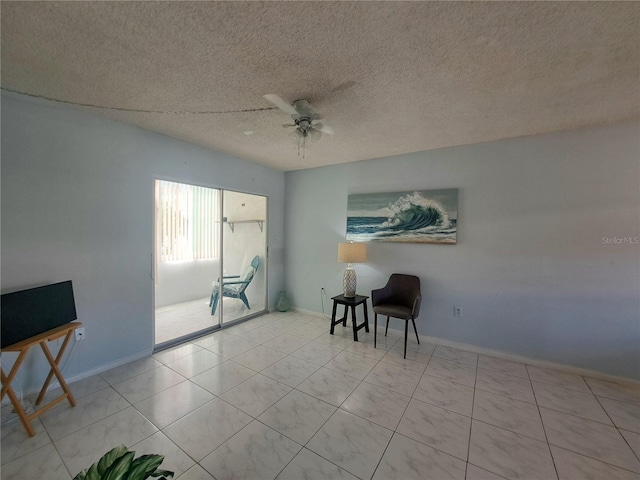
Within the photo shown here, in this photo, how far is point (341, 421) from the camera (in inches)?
73.7

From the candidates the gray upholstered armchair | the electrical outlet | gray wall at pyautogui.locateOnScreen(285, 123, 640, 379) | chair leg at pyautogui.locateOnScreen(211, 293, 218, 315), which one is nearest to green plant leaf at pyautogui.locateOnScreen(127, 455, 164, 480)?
the electrical outlet

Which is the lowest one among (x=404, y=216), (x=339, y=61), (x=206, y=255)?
(x=206, y=255)

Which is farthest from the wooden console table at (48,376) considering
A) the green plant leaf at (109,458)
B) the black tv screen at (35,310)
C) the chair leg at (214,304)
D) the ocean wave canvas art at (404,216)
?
the ocean wave canvas art at (404,216)

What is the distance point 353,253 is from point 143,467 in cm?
288

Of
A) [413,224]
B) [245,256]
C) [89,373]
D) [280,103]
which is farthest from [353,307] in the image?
[89,373]

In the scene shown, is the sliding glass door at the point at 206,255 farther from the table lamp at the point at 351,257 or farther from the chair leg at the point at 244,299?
the table lamp at the point at 351,257

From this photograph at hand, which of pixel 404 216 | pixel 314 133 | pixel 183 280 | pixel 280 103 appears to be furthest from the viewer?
pixel 183 280

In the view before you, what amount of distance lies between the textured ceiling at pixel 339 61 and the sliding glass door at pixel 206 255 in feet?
5.95

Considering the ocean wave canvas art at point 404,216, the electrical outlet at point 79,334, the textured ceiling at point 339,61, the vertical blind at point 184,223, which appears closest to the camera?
the textured ceiling at point 339,61

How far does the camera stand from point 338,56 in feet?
5.12

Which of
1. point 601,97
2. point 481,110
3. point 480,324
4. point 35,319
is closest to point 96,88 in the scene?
point 35,319

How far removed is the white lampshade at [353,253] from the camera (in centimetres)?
348

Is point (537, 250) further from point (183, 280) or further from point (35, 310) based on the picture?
point (183, 280)

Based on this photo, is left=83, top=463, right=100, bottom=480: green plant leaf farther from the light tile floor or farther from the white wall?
the white wall
